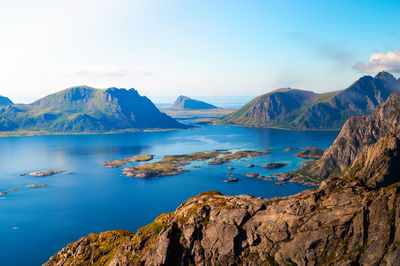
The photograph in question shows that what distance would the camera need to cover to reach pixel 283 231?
70562 mm

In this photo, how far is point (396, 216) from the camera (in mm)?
59531

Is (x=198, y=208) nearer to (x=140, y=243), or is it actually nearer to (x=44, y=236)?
(x=140, y=243)

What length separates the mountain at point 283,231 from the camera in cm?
6181

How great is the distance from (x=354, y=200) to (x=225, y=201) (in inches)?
1249

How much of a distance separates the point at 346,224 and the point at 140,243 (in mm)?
50634

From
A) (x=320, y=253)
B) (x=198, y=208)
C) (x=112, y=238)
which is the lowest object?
(x=112, y=238)

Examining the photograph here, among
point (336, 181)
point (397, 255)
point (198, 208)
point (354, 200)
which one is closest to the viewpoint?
point (397, 255)

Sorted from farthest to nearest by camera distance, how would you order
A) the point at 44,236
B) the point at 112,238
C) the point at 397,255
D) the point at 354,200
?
the point at 44,236 < the point at 112,238 < the point at 354,200 < the point at 397,255

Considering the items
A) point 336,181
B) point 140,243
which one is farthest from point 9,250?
point 336,181

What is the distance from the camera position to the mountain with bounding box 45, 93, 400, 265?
6181 centimetres

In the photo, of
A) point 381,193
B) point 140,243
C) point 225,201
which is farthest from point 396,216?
point 140,243

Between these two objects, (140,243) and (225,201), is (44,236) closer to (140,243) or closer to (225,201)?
(140,243)

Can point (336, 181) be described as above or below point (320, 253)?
above

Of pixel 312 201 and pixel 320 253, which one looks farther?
pixel 312 201
